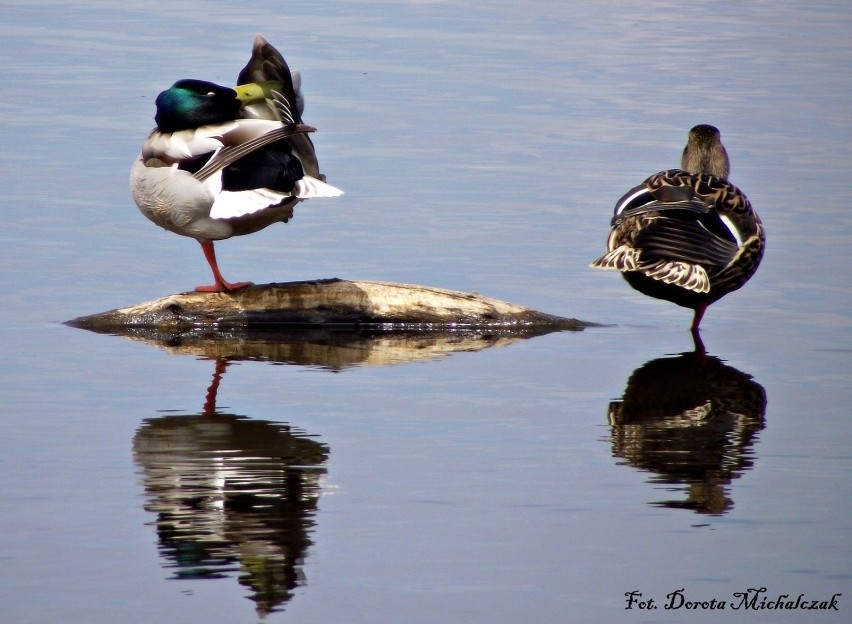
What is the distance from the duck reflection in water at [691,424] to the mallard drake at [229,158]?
2069 millimetres

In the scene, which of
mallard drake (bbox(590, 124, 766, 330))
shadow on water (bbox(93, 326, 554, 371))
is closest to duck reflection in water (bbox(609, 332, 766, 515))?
mallard drake (bbox(590, 124, 766, 330))

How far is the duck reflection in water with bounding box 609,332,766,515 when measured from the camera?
22.8 feet

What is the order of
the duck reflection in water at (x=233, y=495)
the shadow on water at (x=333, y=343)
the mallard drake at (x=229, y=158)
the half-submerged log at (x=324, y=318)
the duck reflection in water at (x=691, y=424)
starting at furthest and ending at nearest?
1. the half-submerged log at (x=324, y=318)
2. the shadow on water at (x=333, y=343)
3. the mallard drake at (x=229, y=158)
4. the duck reflection in water at (x=691, y=424)
5. the duck reflection in water at (x=233, y=495)

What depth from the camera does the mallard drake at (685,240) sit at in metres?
9.29

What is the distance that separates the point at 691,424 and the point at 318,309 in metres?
2.65

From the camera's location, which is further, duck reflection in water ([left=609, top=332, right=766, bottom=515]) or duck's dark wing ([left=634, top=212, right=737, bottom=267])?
duck's dark wing ([left=634, top=212, right=737, bottom=267])

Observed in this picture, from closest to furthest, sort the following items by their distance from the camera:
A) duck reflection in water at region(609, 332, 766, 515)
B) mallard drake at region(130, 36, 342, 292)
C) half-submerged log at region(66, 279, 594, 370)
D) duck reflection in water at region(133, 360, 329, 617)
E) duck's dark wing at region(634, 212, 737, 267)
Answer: duck reflection in water at region(133, 360, 329, 617) < duck reflection in water at region(609, 332, 766, 515) < mallard drake at region(130, 36, 342, 292) < duck's dark wing at region(634, 212, 737, 267) < half-submerged log at region(66, 279, 594, 370)

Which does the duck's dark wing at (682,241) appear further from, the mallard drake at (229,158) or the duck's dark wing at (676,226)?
the mallard drake at (229,158)

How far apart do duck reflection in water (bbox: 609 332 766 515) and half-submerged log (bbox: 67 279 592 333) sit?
126cm

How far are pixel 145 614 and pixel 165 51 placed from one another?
47.3 ft

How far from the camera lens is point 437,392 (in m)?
8.47

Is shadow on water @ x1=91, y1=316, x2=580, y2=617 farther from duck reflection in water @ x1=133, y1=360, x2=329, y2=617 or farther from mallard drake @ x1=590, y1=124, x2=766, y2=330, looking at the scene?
mallard drake @ x1=590, y1=124, x2=766, y2=330

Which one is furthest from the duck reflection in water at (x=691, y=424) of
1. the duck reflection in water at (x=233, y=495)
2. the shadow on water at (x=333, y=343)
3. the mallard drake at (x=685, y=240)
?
the duck reflection in water at (x=233, y=495)

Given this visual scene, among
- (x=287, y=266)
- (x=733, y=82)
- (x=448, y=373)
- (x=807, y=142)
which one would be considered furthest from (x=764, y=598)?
(x=733, y=82)
